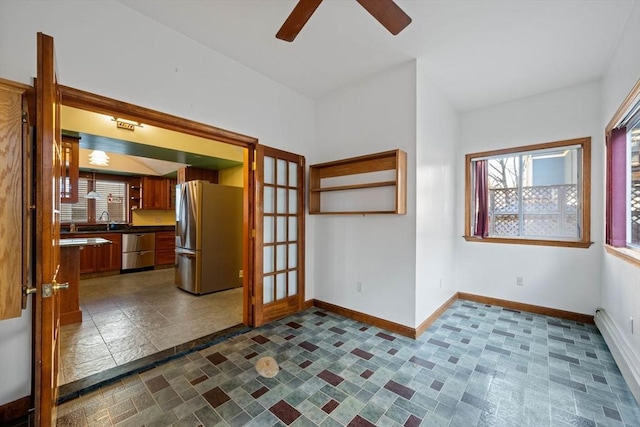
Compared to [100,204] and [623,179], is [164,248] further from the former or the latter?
[623,179]

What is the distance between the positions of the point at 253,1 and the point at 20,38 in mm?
1530

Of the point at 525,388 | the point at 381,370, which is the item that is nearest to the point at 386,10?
the point at 381,370

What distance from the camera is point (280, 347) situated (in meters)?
2.63

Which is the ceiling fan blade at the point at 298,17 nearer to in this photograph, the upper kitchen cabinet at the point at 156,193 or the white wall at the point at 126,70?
the white wall at the point at 126,70

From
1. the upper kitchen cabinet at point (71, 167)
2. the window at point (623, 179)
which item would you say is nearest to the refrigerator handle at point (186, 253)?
the upper kitchen cabinet at point (71, 167)

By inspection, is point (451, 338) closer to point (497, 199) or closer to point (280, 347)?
point (280, 347)

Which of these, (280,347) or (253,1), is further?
(280,347)

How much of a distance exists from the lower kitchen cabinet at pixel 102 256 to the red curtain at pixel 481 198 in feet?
21.8

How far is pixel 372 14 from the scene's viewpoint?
68.6 inches

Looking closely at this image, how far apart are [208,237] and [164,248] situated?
9.10ft

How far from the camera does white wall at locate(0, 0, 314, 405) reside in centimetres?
170

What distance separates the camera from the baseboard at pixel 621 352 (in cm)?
194

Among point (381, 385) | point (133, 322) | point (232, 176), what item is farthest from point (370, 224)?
point (232, 176)

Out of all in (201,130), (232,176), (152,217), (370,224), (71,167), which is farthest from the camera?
(152,217)
